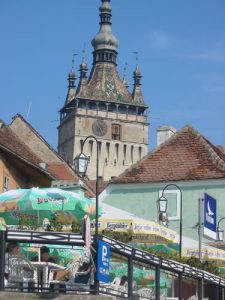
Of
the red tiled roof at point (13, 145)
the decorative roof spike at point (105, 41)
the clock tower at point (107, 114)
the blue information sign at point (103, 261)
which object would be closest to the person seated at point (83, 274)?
the blue information sign at point (103, 261)

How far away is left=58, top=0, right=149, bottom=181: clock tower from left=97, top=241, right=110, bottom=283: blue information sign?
15143 cm

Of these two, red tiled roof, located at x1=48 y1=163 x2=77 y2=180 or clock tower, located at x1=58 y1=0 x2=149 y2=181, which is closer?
red tiled roof, located at x1=48 y1=163 x2=77 y2=180

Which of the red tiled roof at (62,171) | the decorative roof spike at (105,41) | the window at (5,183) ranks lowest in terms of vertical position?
the window at (5,183)

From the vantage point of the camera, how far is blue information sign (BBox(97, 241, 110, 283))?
19234 millimetres

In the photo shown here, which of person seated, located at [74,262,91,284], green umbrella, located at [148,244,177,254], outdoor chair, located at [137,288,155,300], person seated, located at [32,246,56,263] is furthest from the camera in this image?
green umbrella, located at [148,244,177,254]

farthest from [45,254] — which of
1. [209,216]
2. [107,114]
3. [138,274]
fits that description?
[107,114]

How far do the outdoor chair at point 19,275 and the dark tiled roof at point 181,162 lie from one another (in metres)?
29.1

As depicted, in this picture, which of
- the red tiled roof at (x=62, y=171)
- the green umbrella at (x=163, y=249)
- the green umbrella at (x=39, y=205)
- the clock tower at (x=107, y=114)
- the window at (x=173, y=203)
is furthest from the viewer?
the clock tower at (x=107, y=114)

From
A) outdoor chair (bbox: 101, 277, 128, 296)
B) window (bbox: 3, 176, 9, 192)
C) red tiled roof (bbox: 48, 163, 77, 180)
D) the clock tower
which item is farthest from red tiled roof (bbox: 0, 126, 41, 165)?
the clock tower

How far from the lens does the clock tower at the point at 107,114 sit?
174 m

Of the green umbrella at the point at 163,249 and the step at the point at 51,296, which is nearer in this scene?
the step at the point at 51,296

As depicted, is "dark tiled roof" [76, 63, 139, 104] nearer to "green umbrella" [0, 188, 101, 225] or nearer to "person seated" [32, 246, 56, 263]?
"green umbrella" [0, 188, 101, 225]

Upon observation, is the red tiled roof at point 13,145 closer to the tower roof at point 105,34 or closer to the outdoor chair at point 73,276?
the outdoor chair at point 73,276

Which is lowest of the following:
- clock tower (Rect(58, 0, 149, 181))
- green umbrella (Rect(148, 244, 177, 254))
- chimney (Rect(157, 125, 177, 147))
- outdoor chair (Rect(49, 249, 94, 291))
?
outdoor chair (Rect(49, 249, 94, 291))
